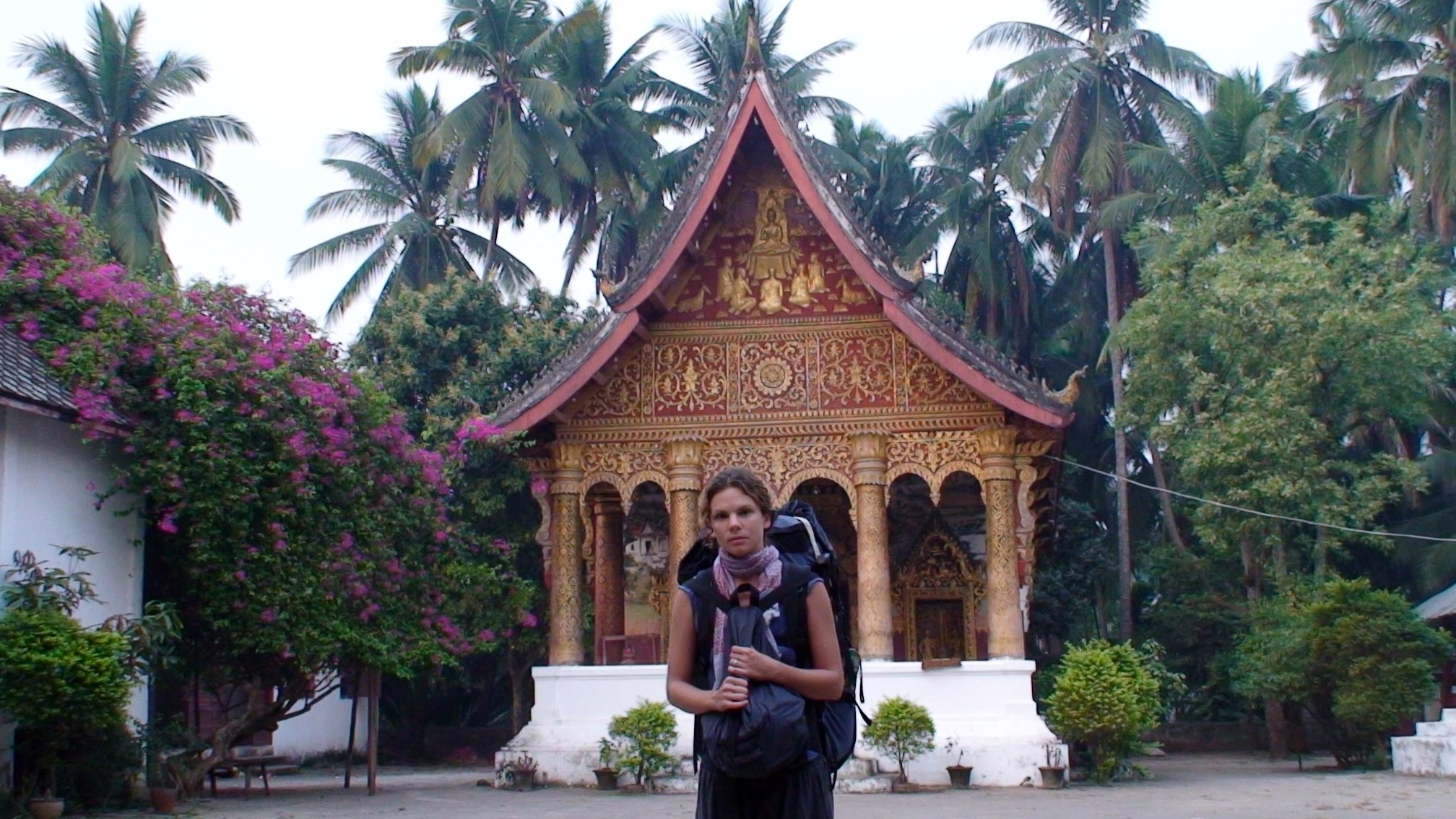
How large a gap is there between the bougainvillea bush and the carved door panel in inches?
265

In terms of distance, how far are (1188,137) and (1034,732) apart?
17853mm

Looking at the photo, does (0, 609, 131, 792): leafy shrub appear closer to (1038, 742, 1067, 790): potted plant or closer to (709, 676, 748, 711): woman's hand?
(709, 676, 748, 711): woman's hand

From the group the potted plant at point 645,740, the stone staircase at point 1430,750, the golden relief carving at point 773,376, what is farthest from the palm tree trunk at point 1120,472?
the potted plant at point 645,740

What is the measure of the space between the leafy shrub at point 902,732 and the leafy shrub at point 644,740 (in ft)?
6.63

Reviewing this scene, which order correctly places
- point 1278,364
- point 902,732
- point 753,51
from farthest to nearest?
point 1278,364
point 753,51
point 902,732

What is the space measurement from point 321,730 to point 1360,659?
1555 centimetres

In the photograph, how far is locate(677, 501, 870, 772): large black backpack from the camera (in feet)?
13.9

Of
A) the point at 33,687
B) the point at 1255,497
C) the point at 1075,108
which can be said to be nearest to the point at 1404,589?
the point at 1255,497

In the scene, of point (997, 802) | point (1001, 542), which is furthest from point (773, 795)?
point (1001, 542)

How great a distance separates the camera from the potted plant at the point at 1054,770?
15281mm

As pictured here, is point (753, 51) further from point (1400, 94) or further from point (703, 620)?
point (1400, 94)

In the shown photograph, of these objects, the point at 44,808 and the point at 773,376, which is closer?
the point at 44,808

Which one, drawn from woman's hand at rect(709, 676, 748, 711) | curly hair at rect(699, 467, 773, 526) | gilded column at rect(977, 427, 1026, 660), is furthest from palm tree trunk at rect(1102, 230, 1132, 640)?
woman's hand at rect(709, 676, 748, 711)

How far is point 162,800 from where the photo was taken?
12492 mm
